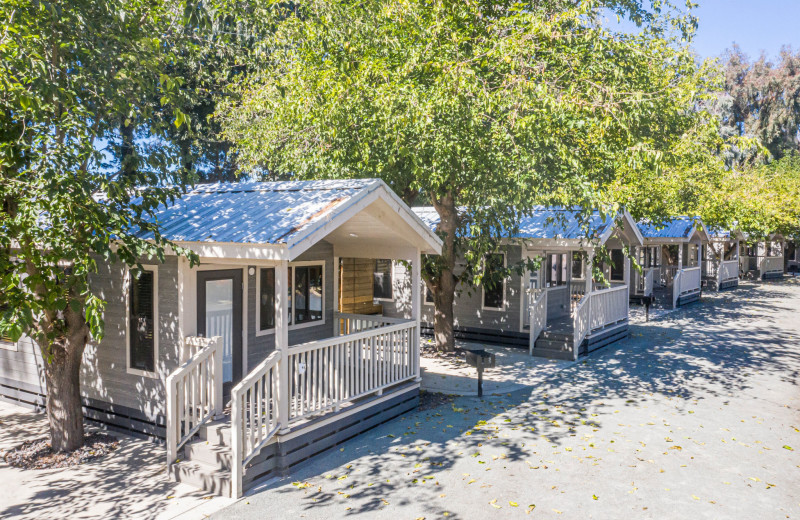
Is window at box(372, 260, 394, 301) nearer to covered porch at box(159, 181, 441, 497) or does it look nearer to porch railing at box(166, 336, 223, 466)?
covered porch at box(159, 181, 441, 497)

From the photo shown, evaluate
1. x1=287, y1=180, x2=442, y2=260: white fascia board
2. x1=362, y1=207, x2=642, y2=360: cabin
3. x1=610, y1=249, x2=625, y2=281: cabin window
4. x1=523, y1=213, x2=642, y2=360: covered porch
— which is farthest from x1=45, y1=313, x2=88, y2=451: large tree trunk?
x1=610, y1=249, x2=625, y2=281: cabin window

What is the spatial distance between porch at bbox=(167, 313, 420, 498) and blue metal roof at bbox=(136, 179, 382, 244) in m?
1.42

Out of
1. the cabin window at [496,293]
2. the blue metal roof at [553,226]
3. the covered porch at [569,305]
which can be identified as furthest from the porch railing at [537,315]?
A: the blue metal roof at [553,226]

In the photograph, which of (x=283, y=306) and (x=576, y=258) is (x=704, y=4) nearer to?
(x=576, y=258)

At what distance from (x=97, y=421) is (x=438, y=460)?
5293 millimetres

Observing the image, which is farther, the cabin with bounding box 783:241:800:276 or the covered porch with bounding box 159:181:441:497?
the cabin with bounding box 783:241:800:276

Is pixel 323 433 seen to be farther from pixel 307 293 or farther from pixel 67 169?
pixel 67 169

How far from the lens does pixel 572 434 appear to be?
875 cm

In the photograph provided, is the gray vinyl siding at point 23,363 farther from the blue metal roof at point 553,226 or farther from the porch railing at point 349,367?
the blue metal roof at point 553,226

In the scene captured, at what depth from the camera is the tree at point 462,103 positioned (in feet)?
33.5

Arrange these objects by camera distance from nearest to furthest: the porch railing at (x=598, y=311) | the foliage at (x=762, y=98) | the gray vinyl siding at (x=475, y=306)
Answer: the porch railing at (x=598, y=311)
the gray vinyl siding at (x=475, y=306)
the foliage at (x=762, y=98)

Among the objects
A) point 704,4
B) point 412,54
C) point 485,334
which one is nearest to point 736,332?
point 485,334

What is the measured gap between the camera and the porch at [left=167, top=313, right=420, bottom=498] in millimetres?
6770

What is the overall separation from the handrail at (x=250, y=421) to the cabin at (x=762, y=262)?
4126 centimetres
